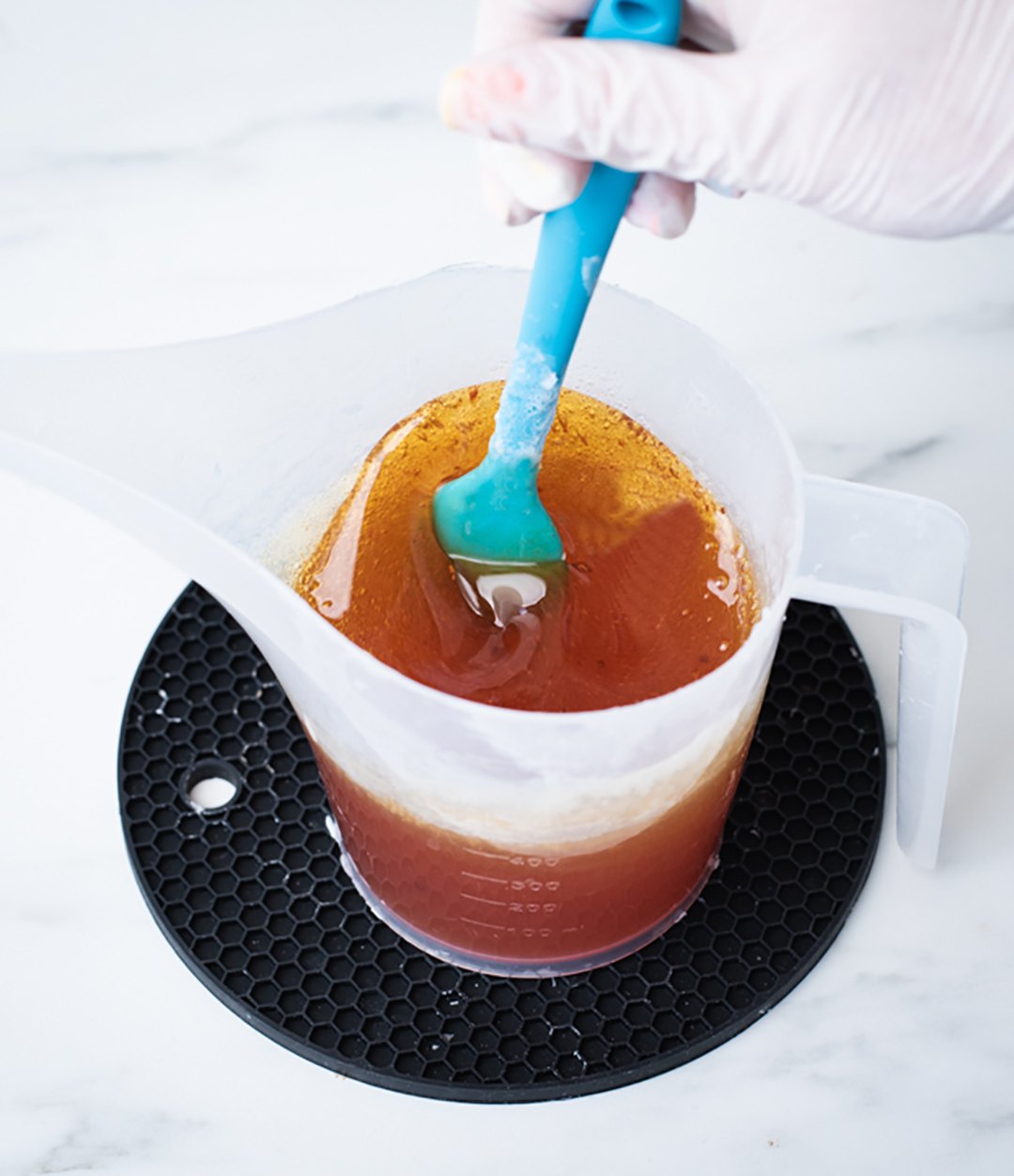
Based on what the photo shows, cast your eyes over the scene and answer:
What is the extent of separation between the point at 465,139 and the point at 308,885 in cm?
64

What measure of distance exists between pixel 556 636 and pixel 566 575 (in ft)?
0.12

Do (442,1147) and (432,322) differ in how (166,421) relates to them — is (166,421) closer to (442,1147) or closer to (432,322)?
(432,322)

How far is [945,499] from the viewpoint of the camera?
0.91 m

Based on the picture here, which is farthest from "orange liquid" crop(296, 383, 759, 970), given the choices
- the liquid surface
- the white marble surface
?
the white marble surface

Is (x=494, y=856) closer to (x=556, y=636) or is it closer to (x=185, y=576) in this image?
(x=556, y=636)

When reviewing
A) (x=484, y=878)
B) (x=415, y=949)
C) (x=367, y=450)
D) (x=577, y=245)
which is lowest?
(x=415, y=949)

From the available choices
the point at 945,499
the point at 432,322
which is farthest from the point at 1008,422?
the point at 432,322

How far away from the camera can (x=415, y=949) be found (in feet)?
2.42

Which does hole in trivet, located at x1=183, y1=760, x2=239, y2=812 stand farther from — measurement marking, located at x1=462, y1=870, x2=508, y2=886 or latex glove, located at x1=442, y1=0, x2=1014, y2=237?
latex glove, located at x1=442, y1=0, x2=1014, y2=237

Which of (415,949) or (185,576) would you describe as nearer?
(415,949)

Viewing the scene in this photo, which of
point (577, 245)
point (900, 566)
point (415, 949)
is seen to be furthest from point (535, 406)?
point (415, 949)

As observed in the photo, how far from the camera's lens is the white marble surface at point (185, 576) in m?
0.69

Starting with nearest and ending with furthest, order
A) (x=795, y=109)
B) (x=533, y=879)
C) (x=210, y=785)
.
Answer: (x=795, y=109), (x=533, y=879), (x=210, y=785)

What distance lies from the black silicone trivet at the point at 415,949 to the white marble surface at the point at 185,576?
22 millimetres
